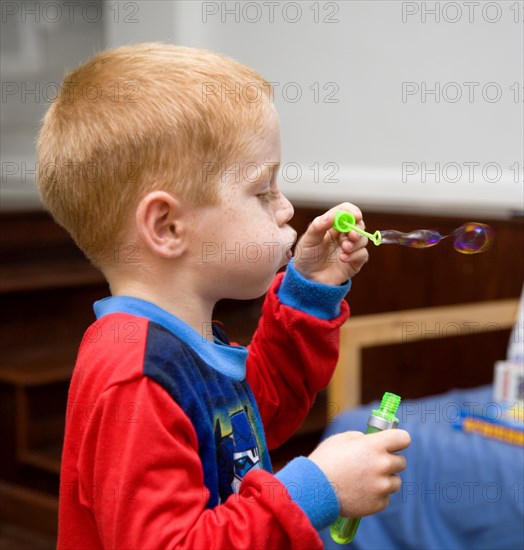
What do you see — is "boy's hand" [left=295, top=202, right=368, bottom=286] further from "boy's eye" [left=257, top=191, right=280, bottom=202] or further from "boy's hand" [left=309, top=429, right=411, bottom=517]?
"boy's hand" [left=309, top=429, right=411, bottom=517]

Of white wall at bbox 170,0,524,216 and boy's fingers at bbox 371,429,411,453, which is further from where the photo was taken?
white wall at bbox 170,0,524,216

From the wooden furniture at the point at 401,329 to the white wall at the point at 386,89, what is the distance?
0.84ft

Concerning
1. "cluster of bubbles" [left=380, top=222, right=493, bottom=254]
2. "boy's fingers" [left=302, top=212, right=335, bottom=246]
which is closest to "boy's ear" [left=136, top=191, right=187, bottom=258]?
"boy's fingers" [left=302, top=212, right=335, bottom=246]

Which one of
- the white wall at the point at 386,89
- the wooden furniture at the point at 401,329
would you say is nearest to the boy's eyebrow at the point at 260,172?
the wooden furniture at the point at 401,329

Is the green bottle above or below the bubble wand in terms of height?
below

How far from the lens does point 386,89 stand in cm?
245

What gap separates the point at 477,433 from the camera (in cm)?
177

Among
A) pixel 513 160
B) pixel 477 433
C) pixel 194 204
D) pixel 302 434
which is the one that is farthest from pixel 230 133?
pixel 302 434

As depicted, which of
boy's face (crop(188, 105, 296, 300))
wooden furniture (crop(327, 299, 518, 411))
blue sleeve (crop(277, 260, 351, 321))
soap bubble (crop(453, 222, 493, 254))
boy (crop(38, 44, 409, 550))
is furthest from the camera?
wooden furniture (crop(327, 299, 518, 411))

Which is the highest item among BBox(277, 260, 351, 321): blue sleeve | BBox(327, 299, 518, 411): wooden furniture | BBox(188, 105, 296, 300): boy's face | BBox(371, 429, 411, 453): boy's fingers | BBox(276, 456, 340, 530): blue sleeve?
BBox(188, 105, 296, 300): boy's face

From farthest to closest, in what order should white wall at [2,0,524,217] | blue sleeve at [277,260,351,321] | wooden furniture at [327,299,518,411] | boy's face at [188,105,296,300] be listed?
white wall at [2,0,524,217], wooden furniture at [327,299,518,411], blue sleeve at [277,260,351,321], boy's face at [188,105,296,300]

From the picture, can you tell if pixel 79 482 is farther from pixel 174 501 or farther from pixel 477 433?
pixel 477 433

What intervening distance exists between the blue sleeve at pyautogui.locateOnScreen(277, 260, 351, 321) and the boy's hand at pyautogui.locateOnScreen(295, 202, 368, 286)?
0.04 ft

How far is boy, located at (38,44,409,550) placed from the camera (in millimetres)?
747
